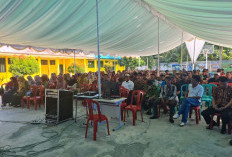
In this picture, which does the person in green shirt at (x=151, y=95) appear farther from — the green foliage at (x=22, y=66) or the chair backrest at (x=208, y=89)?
the green foliage at (x=22, y=66)

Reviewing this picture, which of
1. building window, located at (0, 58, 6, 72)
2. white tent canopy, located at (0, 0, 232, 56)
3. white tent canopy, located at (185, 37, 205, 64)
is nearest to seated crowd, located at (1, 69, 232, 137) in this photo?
white tent canopy, located at (0, 0, 232, 56)

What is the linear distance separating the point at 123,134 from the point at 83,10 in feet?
12.1

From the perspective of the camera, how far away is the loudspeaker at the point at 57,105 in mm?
4645

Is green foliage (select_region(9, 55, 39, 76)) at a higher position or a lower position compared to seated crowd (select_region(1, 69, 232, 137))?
higher

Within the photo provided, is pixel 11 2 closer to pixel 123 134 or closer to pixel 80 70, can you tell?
pixel 123 134

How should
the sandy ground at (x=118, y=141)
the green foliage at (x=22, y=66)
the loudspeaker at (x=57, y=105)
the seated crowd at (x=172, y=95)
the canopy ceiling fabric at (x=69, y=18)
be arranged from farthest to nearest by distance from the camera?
the green foliage at (x=22, y=66), the loudspeaker at (x=57, y=105), the canopy ceiling fabric at (x=69, y=18), the seated crowd at (x=172, y=95), the sandy ground at (x=118, y=141)

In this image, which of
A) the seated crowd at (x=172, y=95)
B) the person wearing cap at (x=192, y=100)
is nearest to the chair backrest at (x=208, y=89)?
the seated crowd at (x=172, y=95)

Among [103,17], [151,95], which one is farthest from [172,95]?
[103,17]

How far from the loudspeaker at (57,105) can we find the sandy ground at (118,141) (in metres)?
0.24

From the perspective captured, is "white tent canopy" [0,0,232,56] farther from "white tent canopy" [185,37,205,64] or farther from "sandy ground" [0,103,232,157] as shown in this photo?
"white tent canopy" [185,37,205,64]

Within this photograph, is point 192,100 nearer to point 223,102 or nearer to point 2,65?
point 223,102

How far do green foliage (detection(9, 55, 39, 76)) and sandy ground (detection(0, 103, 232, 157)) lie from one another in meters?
7.83

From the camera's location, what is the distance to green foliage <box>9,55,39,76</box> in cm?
1144

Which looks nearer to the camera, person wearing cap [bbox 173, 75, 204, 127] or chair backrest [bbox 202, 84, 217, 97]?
person wearing cap [bbox 173, 75, 204, 127]
